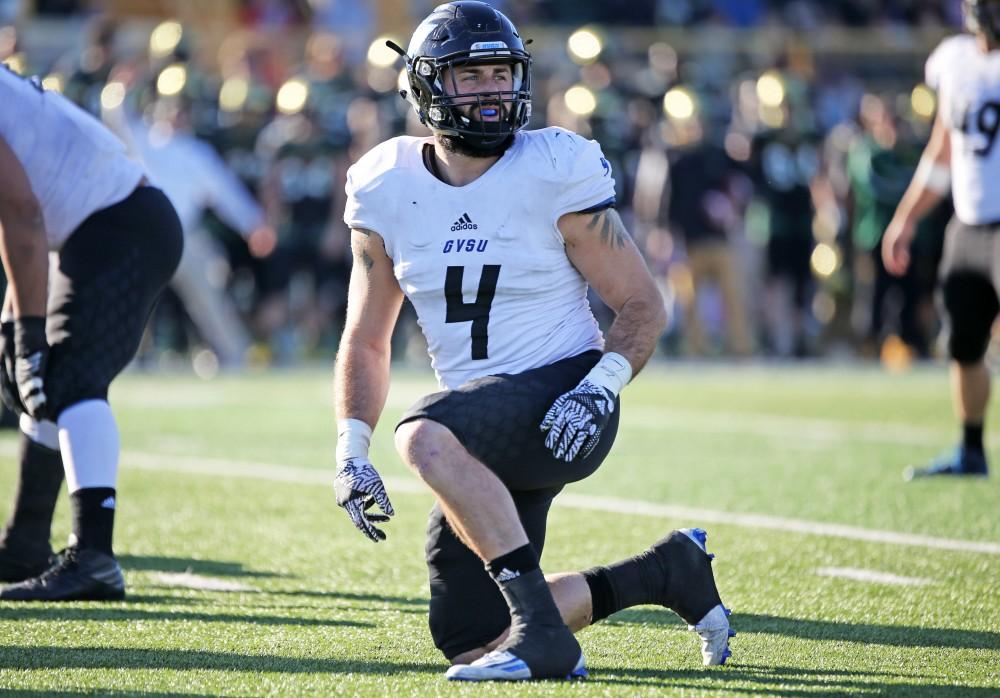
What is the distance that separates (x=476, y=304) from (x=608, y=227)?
0.34 m

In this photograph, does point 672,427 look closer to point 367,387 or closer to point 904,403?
point 904,403

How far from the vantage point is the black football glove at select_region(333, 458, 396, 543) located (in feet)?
11.4

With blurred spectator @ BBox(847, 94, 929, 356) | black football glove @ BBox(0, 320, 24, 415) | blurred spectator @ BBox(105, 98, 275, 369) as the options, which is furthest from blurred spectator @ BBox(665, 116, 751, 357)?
black football glove @ BBox(0, 320, 24, 415)

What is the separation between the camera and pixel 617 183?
45.0 ft

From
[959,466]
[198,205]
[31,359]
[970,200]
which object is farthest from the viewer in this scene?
[198,205]

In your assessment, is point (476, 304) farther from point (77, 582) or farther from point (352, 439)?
point (77, 582)

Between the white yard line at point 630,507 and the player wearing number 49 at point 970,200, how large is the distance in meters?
1.24

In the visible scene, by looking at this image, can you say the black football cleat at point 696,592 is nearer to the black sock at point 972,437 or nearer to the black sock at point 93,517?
the black sock at point 93,517

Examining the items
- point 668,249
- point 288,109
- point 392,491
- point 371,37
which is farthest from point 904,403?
point 371,37

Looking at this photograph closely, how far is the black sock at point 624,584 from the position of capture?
11.9ft

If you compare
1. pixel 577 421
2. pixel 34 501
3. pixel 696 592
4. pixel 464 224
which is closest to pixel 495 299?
pixel 464 224

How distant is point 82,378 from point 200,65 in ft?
37.5

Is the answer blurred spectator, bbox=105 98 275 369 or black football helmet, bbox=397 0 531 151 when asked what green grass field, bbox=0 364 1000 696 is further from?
blurred spectator, bbox=105 98 275 369

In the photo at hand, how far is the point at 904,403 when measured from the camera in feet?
32.4
